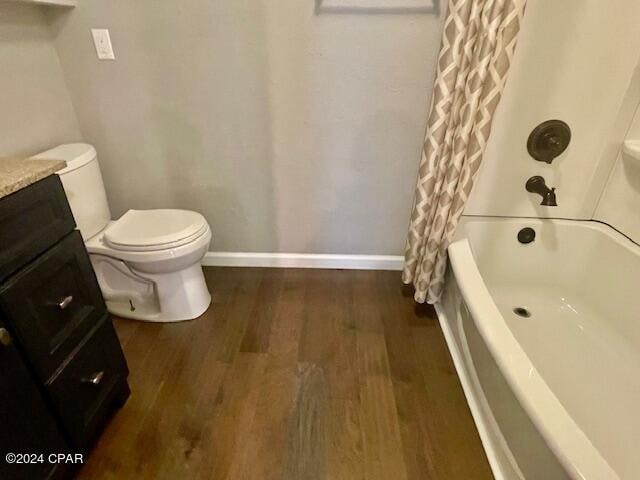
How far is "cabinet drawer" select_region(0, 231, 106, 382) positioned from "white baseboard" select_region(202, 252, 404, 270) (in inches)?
39.8

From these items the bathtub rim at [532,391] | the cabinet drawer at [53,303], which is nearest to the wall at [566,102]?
the bathtub rim at [532,391]

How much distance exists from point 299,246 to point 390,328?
699 millimetres

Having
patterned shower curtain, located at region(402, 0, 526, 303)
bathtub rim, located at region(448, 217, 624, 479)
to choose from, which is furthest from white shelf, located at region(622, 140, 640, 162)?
bathtub rim, located at region(448, 217, 624, 479)

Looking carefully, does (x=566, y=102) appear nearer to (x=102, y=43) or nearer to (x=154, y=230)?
(x=154, y=230)

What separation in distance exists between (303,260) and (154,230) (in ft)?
2.77

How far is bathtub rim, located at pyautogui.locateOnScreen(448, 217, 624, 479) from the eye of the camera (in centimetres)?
78

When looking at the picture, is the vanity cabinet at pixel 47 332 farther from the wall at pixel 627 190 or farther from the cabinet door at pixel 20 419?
the wall at pixel 627 190

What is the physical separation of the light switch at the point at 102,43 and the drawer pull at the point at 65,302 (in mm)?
1191

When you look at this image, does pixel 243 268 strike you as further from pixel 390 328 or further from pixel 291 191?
pixel 390 328

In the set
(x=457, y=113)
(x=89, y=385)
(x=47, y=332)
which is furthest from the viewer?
(x=457, y=113)

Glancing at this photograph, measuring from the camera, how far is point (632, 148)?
4.90 ft

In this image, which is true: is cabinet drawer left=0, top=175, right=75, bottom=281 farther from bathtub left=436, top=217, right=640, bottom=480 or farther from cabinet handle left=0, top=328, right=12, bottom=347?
bathtub left=436, top=217, right=640, bottom=480

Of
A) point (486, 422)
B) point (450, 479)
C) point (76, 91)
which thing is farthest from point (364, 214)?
point (76, 91)

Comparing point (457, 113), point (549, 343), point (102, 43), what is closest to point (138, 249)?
point (102, 43)
